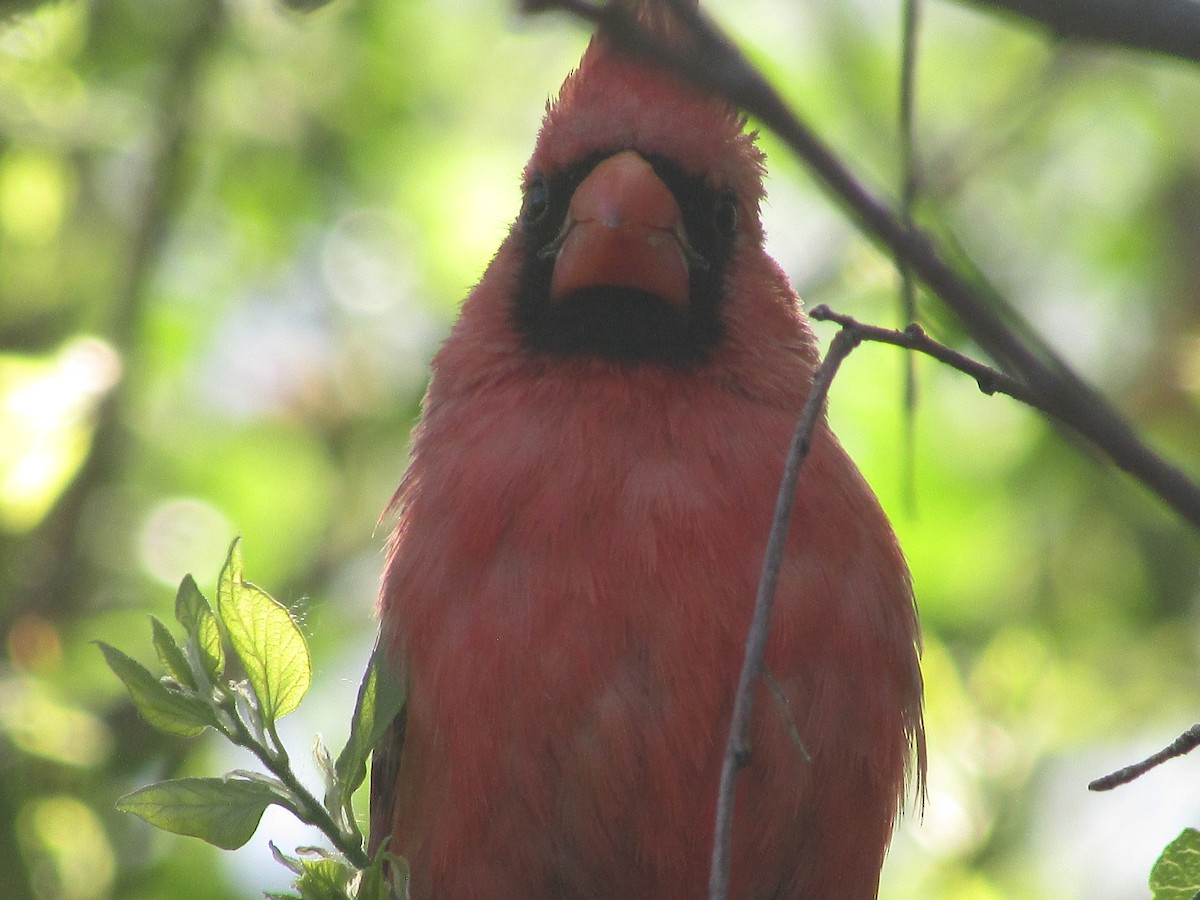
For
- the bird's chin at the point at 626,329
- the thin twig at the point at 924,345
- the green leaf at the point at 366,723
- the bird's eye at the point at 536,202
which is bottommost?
the green leaf at the point at 366,723

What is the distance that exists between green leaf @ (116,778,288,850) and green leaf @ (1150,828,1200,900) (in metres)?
1.13

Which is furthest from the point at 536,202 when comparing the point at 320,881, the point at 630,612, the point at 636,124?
the point at 320,881

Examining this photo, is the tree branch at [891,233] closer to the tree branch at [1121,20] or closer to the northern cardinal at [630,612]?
the tree branch at [1121,20]

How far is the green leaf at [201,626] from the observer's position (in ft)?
7.20

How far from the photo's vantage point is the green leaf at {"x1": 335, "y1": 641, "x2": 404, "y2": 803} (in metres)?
2.21

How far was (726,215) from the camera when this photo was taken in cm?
355

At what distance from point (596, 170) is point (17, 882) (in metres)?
2.01

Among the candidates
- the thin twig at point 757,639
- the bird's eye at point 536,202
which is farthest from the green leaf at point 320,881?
the bird's eye at point 536,202

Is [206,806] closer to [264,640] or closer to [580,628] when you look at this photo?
[264,640]

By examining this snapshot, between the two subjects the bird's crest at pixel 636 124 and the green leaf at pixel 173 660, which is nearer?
the green leaf at pixel 173 660

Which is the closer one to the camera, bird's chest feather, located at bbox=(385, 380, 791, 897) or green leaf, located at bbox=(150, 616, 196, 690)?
green leaf, located at bbox=(150, 616, 196, 690)

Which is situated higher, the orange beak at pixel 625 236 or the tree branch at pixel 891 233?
the orange beak at pixel 625 236

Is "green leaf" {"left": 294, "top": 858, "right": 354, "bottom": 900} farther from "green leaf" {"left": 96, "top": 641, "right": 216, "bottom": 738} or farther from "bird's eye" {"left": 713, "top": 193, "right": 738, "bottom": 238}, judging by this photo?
"bird's eye" {"left": 713, "top": 193, "right": 738, "bottom": 238}

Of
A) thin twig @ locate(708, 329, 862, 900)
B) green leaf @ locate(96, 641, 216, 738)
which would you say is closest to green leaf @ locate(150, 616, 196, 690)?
green leaf @ locate(96, 641, 216, 738)
